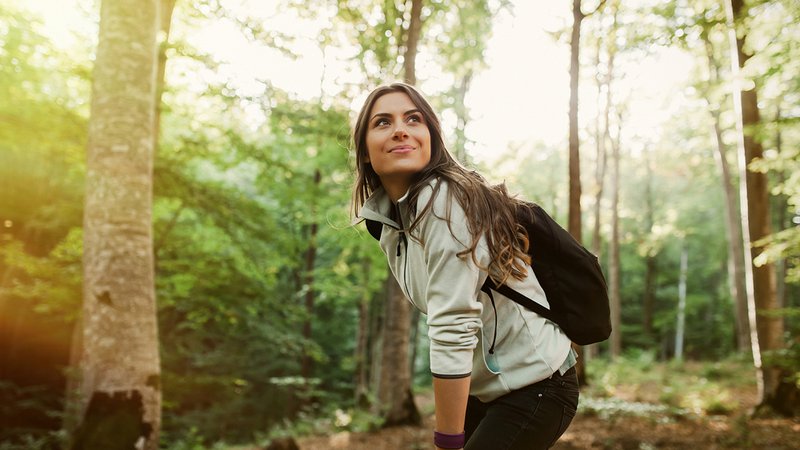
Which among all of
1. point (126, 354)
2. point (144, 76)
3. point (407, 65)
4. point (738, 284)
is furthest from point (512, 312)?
point (738, 284)

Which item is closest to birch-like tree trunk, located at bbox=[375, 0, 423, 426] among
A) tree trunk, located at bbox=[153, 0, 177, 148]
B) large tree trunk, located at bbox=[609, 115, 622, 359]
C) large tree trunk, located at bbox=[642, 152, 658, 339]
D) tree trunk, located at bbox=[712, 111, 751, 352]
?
tree trunk, located at bbox=[153, 0, 177, 148]

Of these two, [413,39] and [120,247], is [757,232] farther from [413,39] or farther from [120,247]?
[120,247]

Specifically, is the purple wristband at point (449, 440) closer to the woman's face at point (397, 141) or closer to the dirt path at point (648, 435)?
the woman's face at point (397, 141)

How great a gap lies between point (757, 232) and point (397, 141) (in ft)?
30.9

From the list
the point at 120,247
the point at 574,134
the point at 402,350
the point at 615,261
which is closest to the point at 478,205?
the point at 120,247

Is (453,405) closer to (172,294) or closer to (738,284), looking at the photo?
(172,294)

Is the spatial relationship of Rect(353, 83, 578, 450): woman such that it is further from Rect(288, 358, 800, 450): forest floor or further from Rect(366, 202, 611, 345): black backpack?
Rect(288, 358, 800, 450): forest floor

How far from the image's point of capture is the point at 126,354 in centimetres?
449

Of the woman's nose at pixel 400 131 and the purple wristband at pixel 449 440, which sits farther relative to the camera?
the woman's nose at pixel 400 131

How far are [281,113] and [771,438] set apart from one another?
9.96m

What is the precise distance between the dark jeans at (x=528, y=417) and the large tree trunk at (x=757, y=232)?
28.3ft

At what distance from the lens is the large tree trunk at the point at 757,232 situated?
845 cm

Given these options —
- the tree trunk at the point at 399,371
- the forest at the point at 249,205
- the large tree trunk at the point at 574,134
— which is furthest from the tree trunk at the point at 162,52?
the large tree trunk at the point at 574,134

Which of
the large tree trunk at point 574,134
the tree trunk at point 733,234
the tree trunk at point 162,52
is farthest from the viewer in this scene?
the tree trunk at point 733,234
